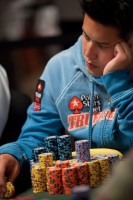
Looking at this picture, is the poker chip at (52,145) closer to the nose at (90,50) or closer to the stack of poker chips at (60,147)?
the stack of poker chips at (60,147)

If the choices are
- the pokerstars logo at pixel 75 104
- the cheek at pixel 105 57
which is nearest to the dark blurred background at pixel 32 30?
the pokerstars logo at pixel 75 104

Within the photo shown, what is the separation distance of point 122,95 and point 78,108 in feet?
1.02

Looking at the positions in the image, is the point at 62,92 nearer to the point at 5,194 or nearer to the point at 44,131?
the point at 44,131

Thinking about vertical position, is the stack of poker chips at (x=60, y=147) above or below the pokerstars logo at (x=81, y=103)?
below

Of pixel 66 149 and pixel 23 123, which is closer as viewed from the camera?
pixel 66 149

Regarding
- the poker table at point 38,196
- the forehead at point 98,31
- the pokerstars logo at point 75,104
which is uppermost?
the forehead at point 98,31

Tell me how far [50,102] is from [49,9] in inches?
113

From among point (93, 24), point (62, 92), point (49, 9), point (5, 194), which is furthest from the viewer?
point (49, 9)

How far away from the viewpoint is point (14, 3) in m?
5.52

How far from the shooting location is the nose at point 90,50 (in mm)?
2434

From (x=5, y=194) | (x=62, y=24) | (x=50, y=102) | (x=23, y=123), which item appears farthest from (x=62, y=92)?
(x=62, y=24)

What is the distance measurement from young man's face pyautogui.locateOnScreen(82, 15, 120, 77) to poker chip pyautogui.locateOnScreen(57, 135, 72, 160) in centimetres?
38

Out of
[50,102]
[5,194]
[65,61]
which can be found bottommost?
[5,194]

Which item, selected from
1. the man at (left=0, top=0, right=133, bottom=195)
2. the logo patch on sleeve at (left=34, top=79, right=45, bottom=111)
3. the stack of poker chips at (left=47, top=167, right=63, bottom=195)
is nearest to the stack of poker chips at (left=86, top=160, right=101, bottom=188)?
the stack of poker chips at (left=47, top=167, right=63, bottom=195)
